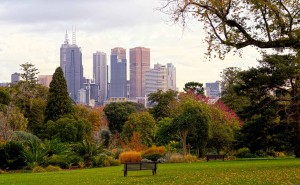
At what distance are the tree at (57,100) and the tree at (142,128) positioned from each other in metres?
7.39

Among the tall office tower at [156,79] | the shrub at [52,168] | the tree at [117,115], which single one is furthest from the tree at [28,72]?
the tall office tower at [156,79]

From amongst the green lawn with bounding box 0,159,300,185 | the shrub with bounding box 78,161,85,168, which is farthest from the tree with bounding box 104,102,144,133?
the green lawn with bounding box 0,159,300,185

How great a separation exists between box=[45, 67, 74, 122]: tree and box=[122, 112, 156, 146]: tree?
291 inches

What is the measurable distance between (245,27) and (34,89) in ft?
149

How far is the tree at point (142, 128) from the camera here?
48938 mm

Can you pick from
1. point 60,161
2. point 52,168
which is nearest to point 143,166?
point 52,168

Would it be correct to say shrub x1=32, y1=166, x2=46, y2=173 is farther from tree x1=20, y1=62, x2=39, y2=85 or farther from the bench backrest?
tree x1=20, y1=62, x2=39, y2=85

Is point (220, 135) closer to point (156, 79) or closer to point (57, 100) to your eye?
point (57, 100)

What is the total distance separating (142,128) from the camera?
161ft

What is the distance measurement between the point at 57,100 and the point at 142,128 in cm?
950

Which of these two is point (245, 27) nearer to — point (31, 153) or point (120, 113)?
point (31, 153)

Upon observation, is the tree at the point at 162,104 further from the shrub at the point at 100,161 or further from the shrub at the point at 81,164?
the shrub at the point at 81,164

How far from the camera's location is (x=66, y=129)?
3991cm

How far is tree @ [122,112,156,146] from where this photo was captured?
48.9 m
